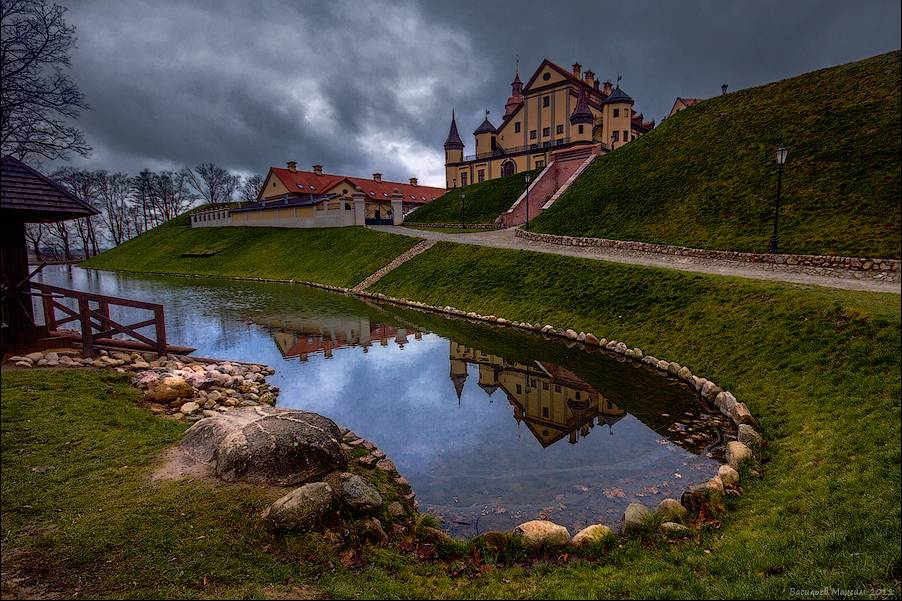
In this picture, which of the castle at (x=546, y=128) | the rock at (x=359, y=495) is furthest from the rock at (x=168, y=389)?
the castle at (x=546, y=128)

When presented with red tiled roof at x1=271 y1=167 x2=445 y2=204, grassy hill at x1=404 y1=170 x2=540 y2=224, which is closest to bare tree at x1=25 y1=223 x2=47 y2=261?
grassy hill at x1=404 y1=170 x2=540 y2=224

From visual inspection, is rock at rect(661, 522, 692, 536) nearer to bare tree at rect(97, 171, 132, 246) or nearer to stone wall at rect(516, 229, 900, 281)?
stone wall at rect(516, 229, 900, 281)

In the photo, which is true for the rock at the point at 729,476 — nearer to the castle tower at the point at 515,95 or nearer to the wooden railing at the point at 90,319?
the wooden railing at the point at 90,319

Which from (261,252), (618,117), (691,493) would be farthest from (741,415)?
(618,117)

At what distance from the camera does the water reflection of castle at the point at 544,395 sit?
9.77 m

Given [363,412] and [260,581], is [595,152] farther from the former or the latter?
[260,581]

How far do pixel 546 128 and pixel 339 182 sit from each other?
33.2m

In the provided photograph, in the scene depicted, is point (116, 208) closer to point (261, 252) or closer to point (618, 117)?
point (261, 252)

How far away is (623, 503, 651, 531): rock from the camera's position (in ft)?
18.7

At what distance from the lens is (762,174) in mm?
23875

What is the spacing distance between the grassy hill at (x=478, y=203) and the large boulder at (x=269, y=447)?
38.4m

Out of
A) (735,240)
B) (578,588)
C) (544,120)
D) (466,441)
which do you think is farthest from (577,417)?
(544,120)

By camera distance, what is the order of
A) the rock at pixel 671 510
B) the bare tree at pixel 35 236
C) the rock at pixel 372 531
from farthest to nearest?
the bare tree at pixel 35 236, the rock at pixel 671 510, the rock at pixel 372 531

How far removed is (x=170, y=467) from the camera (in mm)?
6582
